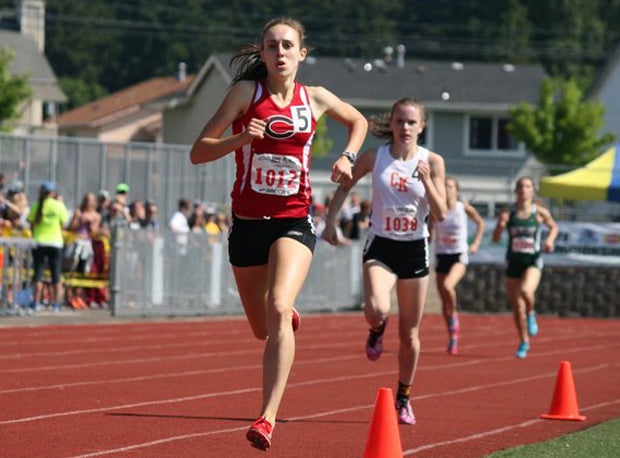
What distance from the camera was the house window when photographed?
208 feet

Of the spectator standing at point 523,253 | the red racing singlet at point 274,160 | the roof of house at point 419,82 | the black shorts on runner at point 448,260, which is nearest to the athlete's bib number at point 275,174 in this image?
the red racing singlet at point 274,160

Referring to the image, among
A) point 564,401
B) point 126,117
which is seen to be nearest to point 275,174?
point 564,401

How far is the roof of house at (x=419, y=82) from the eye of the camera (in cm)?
6338

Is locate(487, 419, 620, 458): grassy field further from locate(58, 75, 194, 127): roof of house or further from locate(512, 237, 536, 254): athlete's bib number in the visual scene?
locate(58, 75, 194, 127): roof of house

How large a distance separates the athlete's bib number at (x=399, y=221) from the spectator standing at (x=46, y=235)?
1170 centimetres

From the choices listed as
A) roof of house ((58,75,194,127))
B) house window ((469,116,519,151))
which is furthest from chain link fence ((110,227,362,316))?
roof of house ((58,75,194,127))

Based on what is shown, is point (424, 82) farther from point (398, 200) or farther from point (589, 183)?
point (398, 200)

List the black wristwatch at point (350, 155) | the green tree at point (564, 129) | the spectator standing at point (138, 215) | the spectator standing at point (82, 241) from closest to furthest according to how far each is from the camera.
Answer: the black wristwatch at point (350, 155) → the spectator standing at point (82, 241) → the spectator standing at point (138, 215) → the green tree at point (564, 129)

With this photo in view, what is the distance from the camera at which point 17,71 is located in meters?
87.9

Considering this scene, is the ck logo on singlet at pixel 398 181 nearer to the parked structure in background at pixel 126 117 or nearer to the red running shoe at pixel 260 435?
the red running shoe at pixel 260 435

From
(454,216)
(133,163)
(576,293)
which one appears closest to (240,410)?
(454,216)

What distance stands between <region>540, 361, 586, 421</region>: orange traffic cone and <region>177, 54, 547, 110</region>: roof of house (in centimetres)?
4999

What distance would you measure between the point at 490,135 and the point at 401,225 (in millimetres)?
53327

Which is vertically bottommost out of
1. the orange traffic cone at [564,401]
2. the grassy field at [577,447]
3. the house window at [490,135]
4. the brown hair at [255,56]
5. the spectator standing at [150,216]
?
the grassy field at [577,447]
